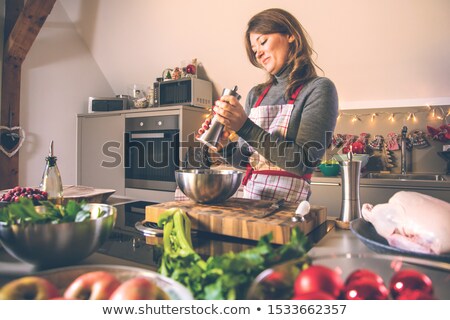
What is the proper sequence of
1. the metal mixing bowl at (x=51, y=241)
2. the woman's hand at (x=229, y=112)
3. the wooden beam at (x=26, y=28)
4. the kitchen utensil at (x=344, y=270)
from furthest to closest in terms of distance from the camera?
the wooden beam at (x=26, y=28) < the woman's hand at (x=229, y=112) < the metal mixing bowl at (x=51, y=241) < the kitchen utensil at (x=344, y=270)

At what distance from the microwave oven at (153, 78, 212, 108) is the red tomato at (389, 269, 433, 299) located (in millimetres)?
2605

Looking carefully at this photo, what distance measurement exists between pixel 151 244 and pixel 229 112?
47 centimetres

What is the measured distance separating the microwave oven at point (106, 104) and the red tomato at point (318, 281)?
330 cm

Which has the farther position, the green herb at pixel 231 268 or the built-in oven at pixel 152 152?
the built-in oven at pixel 152 152

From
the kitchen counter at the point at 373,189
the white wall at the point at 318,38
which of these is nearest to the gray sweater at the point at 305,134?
the kitchen counter at the point at 373,189

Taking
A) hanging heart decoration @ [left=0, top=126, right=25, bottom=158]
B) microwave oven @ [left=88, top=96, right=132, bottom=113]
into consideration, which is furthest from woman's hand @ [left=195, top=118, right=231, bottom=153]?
hanging heart decoration @ [left=0, top=126, right=25, bottom=158]

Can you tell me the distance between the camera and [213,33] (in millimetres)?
2771

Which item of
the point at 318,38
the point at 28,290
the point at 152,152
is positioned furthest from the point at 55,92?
the point at 28,290

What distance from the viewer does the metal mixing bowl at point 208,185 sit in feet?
3.04

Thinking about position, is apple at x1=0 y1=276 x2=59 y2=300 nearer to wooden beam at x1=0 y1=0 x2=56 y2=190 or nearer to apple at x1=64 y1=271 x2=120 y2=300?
apple at x1=64 y1=271 x2=120 y2=300

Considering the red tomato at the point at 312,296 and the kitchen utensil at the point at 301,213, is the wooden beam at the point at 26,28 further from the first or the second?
the red tomato at the point at 312,296

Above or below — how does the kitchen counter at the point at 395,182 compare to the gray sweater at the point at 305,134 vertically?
below

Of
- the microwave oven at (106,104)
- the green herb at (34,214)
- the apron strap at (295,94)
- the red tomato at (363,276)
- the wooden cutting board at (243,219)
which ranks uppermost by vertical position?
the microwave oven at (106,104)

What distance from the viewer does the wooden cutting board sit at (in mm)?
764
